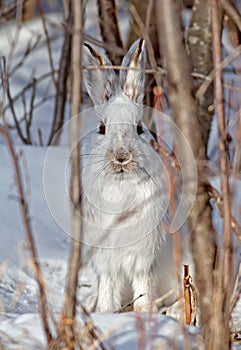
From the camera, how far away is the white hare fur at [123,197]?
3.83 m

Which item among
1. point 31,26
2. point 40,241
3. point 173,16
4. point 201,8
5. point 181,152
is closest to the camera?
point 173,16

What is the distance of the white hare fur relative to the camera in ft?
12.6

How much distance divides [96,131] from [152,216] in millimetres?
460

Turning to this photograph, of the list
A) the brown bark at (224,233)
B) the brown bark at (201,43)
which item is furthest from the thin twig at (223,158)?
the brown bark at (201,43)

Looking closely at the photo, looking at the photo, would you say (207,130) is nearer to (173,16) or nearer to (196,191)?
(196,191)

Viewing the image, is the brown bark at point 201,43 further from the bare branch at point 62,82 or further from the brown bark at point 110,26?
the bare branch at point 62,82

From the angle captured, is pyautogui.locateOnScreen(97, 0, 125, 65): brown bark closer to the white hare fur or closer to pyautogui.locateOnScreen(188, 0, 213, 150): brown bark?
pyautogui.locateOnScreen(188, 0, 213, 150): brown bark

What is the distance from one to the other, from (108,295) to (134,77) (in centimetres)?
98

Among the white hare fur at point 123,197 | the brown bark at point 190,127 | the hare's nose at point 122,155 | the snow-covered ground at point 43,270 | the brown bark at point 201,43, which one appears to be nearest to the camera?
the brown bark at point 190,127

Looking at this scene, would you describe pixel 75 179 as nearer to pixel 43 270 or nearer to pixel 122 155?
pixel 122 155

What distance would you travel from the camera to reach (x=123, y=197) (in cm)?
389

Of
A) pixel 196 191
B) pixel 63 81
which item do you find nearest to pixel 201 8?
pixel 63 81

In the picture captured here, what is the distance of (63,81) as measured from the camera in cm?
629

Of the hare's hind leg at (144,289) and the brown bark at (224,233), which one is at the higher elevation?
the brown bark at (224,233)
